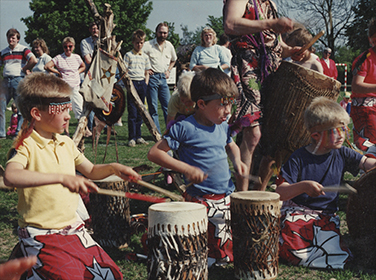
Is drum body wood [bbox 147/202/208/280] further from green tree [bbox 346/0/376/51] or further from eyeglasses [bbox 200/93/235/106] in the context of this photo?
green tree [bbox 346/0/376/51]

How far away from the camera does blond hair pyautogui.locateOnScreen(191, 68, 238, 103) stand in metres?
3.09

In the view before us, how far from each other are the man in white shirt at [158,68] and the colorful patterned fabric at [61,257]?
5.89 metres

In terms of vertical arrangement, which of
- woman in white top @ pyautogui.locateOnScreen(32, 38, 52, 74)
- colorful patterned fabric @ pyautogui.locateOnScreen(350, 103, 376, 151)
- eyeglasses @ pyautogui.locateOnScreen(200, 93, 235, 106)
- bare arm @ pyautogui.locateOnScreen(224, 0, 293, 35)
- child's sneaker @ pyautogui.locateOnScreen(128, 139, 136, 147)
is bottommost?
child's sneaker @ pyautogui.locateOnScreen(128, 139, 136, 147)

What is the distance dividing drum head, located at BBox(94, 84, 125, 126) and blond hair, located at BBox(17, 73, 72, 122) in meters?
1.80

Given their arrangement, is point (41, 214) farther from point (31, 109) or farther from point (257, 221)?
point (257, 221)

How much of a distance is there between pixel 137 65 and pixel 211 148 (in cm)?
A: 543

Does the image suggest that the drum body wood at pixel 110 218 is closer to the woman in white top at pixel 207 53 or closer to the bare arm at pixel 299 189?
the bare arm at pixel 299 189

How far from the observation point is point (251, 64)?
13.0 feet

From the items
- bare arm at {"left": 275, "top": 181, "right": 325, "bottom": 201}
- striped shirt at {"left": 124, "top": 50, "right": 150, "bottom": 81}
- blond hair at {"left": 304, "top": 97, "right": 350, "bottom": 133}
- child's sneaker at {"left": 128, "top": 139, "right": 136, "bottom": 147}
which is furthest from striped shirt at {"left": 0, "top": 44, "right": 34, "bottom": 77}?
bare arm at {"left": 275, "top": 181, "right": 325, "bottom": 201}

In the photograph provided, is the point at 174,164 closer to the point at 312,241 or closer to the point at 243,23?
the point at 312,241

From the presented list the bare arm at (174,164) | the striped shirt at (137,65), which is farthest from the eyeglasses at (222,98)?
the striped shirt at (137,65)

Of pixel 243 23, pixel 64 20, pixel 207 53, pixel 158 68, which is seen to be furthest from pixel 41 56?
pixel 64 20

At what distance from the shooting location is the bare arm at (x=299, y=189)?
2845mm

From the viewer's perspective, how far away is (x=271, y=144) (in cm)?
416
